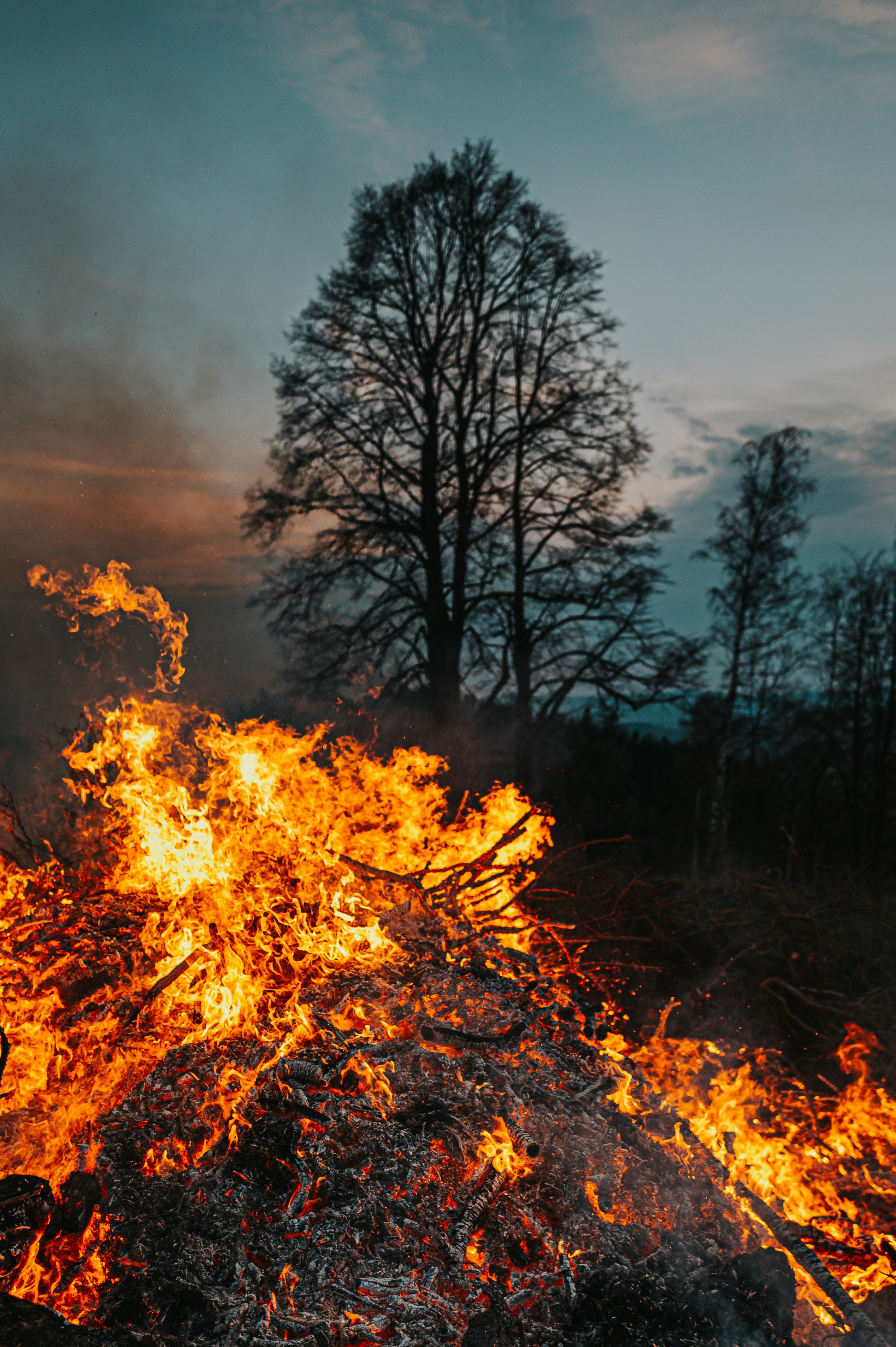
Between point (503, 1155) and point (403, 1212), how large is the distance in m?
0.41

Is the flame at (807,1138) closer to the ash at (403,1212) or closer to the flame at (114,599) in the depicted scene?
the ash at (403,1212)

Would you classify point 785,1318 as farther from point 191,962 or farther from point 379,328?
point 379,328

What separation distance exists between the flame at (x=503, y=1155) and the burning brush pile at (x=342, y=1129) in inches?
0.4

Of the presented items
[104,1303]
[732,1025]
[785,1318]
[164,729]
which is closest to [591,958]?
[732,1025]

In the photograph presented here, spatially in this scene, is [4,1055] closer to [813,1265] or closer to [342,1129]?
[342,1129]

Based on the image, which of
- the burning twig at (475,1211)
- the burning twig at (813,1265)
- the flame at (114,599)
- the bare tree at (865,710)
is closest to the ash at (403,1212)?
the burning twig at (475,1211)

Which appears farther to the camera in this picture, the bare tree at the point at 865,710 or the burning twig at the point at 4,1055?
the bare tree at the point at 865,710

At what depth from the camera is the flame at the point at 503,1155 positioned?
249cm

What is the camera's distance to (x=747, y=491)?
12.0 metres

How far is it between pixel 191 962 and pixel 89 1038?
48 cm

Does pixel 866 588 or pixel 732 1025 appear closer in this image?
pixel 732 1025

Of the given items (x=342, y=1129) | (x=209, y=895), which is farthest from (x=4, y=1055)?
(x=342, y=1129)

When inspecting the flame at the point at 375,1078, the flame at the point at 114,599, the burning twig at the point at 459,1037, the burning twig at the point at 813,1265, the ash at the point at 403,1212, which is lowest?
the burning twig at the point at 813,1265

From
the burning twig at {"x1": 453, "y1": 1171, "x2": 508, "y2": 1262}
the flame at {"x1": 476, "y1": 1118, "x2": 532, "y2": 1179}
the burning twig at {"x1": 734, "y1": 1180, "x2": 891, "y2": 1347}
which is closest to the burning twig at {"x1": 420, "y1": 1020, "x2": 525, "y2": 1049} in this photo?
the flame at {"x1": 476, "y1": 1118, "x2": 532, "y2": 1179}
